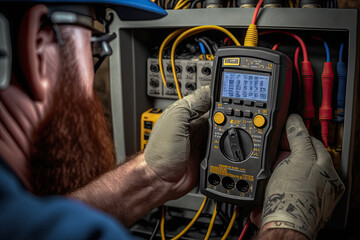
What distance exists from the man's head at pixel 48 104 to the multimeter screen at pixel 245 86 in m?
0.27

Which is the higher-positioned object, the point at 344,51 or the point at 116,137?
the point at 344,51

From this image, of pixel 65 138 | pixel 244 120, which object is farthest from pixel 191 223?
pixel 65 138

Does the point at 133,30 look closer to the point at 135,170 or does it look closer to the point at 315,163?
the point at 135,170

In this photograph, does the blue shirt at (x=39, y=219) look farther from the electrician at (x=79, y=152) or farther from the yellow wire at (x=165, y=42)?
the yellow wire at (x=165, y=42)

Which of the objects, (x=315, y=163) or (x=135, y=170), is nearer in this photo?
(x=315, y=163)

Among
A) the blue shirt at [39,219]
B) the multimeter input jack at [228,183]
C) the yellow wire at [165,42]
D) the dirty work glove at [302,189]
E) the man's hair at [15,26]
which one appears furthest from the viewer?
the yellow wire at [165,42]

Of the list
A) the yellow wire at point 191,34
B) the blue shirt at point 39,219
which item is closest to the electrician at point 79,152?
the blue shirt at point 39,219

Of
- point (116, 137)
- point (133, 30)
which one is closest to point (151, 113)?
point (116, 137)

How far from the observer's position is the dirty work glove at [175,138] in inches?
27.7

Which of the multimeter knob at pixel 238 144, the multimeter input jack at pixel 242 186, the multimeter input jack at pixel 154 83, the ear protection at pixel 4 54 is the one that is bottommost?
the multimeter input jack at pixel 242 186

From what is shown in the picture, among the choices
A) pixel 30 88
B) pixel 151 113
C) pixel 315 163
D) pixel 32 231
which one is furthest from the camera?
pixel 151 113

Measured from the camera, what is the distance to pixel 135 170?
78cm

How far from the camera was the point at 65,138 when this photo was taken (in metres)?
0.49

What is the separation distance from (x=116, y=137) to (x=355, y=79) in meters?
0.58
